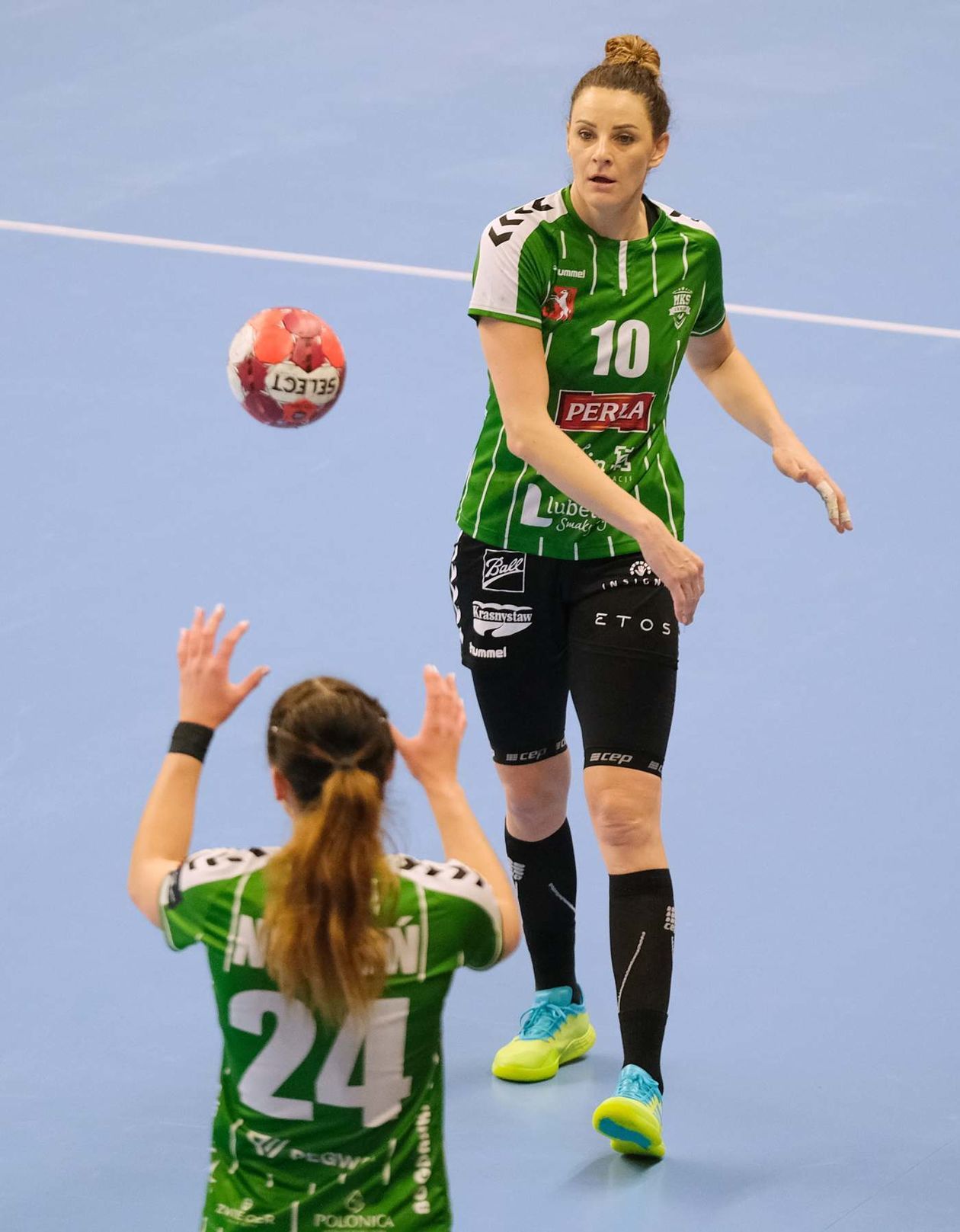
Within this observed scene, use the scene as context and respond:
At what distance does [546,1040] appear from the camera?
4.49 m

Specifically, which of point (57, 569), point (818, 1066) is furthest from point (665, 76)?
point (818, 1066)

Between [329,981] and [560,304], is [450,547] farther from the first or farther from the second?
[329,981]

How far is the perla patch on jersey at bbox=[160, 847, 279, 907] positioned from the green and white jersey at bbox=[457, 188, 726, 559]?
1568mm

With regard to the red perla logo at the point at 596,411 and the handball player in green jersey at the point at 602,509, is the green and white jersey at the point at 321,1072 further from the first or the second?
the red perla logo at the point at 596,411

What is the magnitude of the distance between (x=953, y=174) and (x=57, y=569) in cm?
533

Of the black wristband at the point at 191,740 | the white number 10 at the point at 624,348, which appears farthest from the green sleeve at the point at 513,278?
the black wristband at the point at 191,740

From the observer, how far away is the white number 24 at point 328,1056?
8.91ft

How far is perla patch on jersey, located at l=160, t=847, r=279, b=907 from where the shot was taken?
109 inches

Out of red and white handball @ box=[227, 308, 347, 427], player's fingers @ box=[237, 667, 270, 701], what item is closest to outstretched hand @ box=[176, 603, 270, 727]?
player's fingers @ box=[237, 667, 270, 701]

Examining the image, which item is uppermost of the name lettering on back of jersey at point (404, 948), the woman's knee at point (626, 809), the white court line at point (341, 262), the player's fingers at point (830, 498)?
the white court line at point (341, 262)

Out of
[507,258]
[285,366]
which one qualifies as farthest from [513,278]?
[285,366]

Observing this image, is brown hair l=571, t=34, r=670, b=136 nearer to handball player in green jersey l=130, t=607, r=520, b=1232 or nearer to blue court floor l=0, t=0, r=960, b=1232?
handball player in green jersey l=130, t=607, r=520, b=1232

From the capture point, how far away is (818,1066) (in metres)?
4.46

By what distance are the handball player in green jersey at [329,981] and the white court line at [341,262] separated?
596 centimetres
